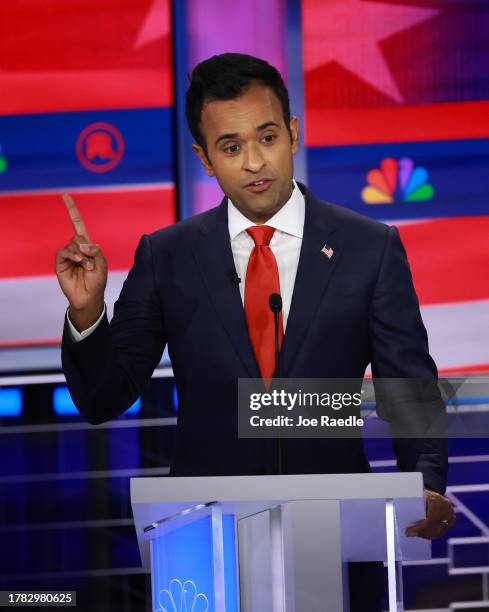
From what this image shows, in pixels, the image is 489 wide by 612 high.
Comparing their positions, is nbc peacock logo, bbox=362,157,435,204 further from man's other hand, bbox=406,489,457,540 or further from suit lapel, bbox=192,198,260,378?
man's other hand, bbox=406,489,457,540

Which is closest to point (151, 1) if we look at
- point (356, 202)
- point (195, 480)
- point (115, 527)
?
point (356, 202)

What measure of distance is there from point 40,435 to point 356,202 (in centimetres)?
121

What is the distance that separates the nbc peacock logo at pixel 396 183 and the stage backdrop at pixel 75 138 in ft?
1.99

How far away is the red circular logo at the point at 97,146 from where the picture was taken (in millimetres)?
3234

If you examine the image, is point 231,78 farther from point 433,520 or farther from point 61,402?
point 61,402

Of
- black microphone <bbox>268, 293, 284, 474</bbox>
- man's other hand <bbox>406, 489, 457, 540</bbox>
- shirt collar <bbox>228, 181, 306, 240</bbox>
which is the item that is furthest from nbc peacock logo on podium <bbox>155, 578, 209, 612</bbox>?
shirt collar <bbox>228, 181, 306, 240</bbox>

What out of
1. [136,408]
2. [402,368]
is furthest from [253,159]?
[136,408]

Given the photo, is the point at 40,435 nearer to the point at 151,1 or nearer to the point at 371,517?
the point at 151,1

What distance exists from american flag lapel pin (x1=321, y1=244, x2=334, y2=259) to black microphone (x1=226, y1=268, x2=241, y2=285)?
19 centimetres

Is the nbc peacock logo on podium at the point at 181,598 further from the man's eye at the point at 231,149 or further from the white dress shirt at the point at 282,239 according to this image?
the man's eye at the point at 231,149

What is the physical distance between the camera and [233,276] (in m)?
2.17

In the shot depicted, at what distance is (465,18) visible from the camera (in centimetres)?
320

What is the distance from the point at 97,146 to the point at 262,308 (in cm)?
128

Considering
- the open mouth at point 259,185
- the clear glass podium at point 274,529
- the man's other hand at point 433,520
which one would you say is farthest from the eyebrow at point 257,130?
the clear glass podium at point 274,529
